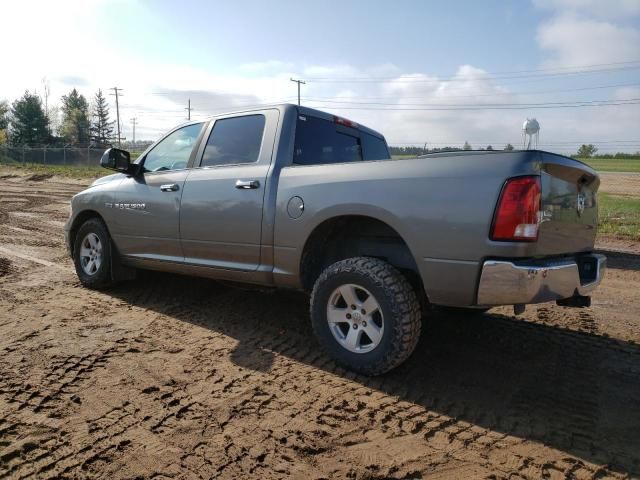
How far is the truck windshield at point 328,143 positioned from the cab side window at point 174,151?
120 centimetres

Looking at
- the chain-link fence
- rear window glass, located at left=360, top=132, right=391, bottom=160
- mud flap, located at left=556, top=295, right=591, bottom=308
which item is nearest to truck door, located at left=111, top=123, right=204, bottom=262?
rear window glass, located at left=360, top=132, right=391, bottom=160

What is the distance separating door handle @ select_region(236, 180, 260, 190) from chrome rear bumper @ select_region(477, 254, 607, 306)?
1.93m

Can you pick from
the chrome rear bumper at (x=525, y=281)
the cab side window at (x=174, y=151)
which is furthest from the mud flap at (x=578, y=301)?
the cab side window at (x=174, y=151)

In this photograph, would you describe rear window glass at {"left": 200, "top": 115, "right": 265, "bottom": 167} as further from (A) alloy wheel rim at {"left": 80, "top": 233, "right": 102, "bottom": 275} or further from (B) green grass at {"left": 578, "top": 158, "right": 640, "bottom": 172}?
(B) green grass at {"left": 578, "top": 158, "right": 640, "bottom": 172}

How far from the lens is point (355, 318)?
3.29 metres

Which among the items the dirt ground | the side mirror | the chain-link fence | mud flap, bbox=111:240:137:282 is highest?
the chain-link fence

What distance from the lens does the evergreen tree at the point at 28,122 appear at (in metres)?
68.8

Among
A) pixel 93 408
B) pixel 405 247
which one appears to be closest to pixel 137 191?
pixel 93 408

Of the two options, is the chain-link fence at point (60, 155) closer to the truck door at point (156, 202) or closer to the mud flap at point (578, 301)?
the truck door at point (156, 202)

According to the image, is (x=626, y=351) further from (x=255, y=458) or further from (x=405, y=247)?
(x=255, y=458)

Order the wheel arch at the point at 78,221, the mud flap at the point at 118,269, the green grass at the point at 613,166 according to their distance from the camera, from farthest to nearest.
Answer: the green grass at the point at 613,166 < the wheel arch at the point at 78,221 < the mud flap at the point at 118,269

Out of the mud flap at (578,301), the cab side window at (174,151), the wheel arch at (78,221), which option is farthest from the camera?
the wheel arch at (78,221)

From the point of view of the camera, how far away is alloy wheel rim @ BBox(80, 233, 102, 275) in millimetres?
5250

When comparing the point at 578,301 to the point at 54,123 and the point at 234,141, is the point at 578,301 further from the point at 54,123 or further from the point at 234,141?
the point at 54,123
